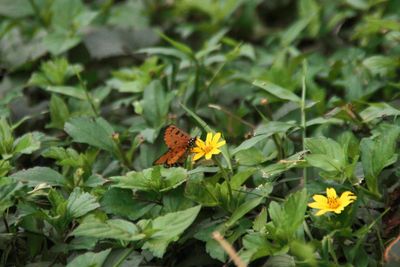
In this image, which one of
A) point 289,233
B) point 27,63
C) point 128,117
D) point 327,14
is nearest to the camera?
point 289,233

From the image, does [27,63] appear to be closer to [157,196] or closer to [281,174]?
[157,196]

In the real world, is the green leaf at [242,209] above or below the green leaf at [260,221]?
above

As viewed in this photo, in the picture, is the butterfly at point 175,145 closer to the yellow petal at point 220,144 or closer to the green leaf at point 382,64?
the yellow petal at point 220,144

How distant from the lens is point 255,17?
258cm

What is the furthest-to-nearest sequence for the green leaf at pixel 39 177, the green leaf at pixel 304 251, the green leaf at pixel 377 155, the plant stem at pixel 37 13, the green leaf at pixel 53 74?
the plant stem at pixel 37 13 < the green leaf at pixel 53 74 < the green leaf at pixel 39 177 < the green leaf at pixel 377 155 < the green leaf at pixel 304 251

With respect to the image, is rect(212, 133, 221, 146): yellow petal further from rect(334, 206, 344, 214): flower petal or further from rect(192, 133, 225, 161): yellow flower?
rect(334, 206, 344, 214): flower petal

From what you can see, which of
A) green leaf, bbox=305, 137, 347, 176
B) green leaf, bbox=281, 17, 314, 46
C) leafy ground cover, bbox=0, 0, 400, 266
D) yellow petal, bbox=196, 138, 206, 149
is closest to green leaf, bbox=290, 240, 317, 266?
leafy ground cover, bbox=0, 0, 400, 266

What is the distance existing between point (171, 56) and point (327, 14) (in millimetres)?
737

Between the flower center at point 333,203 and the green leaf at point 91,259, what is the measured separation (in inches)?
19.3

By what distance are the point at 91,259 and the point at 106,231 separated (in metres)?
0.09

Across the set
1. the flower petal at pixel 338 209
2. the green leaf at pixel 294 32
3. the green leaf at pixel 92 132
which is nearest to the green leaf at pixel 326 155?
the flower petal at pixel 338 209

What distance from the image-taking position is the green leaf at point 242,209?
52.9 inches

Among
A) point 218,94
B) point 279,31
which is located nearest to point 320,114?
point 218,94

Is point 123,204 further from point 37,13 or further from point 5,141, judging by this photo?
point 37,13
